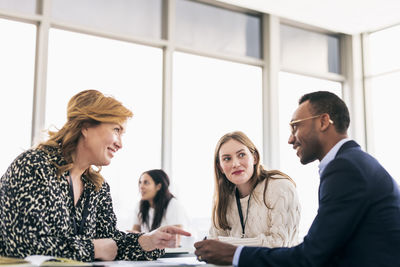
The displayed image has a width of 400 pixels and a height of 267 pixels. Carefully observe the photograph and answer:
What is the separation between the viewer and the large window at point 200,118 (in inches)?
215

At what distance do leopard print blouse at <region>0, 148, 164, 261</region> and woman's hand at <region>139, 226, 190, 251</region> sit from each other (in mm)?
239

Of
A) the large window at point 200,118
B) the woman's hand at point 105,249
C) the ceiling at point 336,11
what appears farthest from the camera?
the ceiling at point 336,11

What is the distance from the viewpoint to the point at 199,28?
5770mm

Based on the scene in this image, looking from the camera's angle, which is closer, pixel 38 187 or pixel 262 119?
pixel 38 187

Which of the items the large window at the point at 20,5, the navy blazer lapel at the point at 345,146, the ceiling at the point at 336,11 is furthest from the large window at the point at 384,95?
the navy blazer lapel at the point at 345,146

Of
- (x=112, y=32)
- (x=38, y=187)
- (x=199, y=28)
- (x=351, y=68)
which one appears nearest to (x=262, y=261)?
(x=38, y=187)

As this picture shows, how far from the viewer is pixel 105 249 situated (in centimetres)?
194

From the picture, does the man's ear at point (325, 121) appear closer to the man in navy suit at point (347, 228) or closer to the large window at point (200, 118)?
the man in navy suit at point (347, 228)

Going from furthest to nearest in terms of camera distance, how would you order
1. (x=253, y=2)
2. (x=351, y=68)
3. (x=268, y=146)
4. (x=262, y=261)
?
(x=351, y=68)
(x=268, y=146)
(x=253, y=2)
(x=262, y=261)

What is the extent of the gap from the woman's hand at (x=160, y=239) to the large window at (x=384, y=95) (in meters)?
5.28

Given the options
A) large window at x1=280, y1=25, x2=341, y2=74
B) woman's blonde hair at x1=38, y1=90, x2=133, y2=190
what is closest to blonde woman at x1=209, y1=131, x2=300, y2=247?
woman's blonde hair at x1=38, y1=90, x2=133, y2=190

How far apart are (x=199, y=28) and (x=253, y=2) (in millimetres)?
731

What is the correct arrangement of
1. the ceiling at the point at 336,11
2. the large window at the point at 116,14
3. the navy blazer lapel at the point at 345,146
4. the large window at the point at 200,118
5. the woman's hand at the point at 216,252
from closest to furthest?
the woman's hand at the point at 216,252 → the navy blazer lapel at the point at 345,146 → the large window at the point at 116,14 → the large window at the point at 200,118 → the ceiling at the point at 336,11

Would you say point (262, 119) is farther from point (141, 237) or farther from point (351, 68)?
point (141, 237)
